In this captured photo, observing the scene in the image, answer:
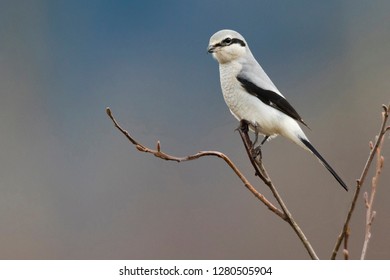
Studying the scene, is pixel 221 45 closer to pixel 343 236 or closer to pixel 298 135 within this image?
pixel 298 135

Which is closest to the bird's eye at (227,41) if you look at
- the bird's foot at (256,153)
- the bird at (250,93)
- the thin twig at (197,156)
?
the bird at (250,93)

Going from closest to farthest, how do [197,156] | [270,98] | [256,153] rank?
1. [197,156]
2. [256,153]
3. [270,98]

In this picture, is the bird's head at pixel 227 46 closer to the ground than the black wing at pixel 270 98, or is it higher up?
higher up

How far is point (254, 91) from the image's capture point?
1.21 meters

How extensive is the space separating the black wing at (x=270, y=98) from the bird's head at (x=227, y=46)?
6 centimetres

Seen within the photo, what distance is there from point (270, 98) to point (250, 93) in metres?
0.05

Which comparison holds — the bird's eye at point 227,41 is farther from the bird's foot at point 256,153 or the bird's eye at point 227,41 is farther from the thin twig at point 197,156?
the thin twig at point 197,156

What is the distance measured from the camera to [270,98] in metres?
1.18

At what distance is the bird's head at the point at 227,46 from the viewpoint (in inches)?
46.3

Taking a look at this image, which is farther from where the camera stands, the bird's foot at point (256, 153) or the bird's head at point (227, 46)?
the bird's head at point (227, 46)

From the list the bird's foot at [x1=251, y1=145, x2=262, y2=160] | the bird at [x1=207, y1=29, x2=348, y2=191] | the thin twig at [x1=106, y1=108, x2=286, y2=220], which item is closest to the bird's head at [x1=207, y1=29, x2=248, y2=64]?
the bird at [x1=207, y1=29, x2=348, y2=191]

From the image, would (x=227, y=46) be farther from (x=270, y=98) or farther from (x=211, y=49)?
(x=270, y=98)

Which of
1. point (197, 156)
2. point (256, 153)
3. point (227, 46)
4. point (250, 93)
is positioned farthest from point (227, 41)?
point (197, 156)

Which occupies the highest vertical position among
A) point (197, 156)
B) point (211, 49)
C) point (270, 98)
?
point (211, 49)
